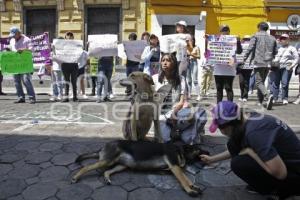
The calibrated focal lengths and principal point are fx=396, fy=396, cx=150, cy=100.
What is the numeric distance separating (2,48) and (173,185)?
9.00m

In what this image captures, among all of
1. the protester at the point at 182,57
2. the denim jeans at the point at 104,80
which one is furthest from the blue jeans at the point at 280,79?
the denim jeans at the point at 104,80

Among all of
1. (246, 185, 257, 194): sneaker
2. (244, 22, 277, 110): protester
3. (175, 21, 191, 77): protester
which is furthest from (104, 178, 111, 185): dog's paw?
(244, 22, 277, 110): protester

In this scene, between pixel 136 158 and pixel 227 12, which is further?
pixel 227 12

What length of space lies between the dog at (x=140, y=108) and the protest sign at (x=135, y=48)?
5.11 metres

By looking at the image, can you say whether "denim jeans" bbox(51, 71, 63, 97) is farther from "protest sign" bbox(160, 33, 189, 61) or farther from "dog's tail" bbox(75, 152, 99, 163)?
"dog's tail" bbox(75, 152, 99, 163)

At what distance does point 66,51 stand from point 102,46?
90 centimetres

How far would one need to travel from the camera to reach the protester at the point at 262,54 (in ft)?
29.1

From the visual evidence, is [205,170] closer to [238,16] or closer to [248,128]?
[248,128]

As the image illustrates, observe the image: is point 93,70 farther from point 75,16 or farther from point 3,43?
point 75,16

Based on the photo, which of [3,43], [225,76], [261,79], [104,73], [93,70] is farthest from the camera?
[93,70]

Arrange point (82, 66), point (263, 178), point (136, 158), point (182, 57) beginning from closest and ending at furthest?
point (263, 178), point (136, 158), point (182, 57), point (82, 66)

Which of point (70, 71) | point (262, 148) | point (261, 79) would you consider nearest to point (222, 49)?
point (261, 79)

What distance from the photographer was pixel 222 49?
841cm

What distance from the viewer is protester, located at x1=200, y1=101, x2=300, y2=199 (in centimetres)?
341
